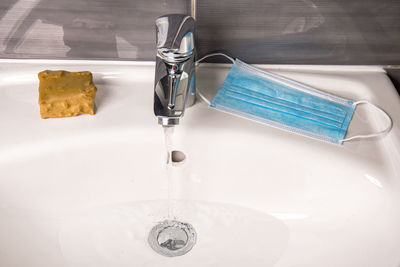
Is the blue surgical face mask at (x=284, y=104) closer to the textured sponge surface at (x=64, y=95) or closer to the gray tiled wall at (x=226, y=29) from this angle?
the gray tiled wall at (x=226, y=29)

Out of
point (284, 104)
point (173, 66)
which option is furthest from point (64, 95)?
point (284, 104)

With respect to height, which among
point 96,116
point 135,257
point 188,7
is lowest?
point 135,257

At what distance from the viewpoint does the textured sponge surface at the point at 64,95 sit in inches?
22.7

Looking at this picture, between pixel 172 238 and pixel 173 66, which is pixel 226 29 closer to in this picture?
pixel 173 66

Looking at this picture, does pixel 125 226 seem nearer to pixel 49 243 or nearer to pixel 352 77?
pixel 49 243

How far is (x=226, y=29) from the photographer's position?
638 millimetres

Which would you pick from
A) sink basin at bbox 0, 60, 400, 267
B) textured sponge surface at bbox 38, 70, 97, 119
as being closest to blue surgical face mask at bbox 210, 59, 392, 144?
sink basin at bbox 0, 60, 400, 267

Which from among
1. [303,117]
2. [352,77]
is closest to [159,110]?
[303,117]

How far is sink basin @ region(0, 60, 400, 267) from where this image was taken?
1.79 ft

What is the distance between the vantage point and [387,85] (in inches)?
25.8

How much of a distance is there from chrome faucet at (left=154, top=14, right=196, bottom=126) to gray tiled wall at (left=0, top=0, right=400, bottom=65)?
0.11 meters

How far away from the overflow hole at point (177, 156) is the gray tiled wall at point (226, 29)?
17cm

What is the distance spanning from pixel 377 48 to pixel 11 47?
0.55 meters

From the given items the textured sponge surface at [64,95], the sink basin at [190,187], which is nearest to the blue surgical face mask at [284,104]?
the sink basin at [190,187]
